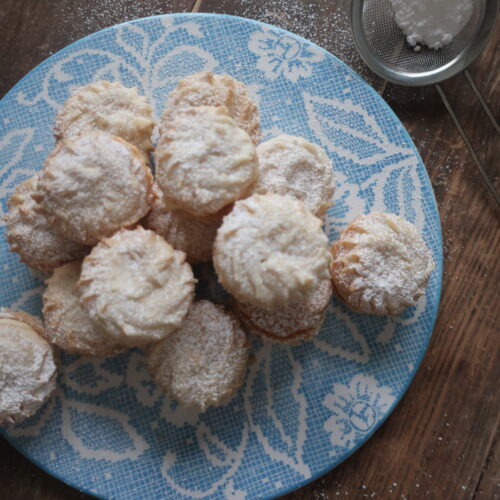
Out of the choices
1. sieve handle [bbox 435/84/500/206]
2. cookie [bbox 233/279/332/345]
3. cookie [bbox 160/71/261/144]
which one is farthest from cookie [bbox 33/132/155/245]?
sieve handle [bbox 435/84/500/206]

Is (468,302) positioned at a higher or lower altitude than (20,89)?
lower

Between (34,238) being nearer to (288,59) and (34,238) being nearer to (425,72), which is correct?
(288,59)

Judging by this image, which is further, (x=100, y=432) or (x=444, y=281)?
(x=444, y=281)

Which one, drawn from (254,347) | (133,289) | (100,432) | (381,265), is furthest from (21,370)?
(381,265)

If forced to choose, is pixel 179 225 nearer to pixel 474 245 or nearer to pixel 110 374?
pixel 110 374

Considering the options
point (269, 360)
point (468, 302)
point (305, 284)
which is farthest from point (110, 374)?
point (468, 302)

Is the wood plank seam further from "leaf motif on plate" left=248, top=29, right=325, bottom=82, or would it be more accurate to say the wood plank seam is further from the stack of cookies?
the stack of cookies
